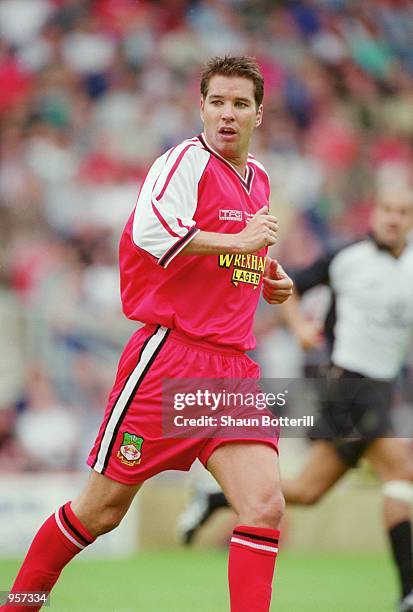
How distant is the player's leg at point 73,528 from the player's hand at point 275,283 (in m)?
0.95

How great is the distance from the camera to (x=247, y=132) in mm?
4754

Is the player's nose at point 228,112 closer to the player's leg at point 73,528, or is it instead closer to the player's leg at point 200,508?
the player's leg at point 73,528

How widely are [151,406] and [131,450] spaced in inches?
7.1

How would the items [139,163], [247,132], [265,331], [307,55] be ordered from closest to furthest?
[247,132] → [265,331] → [139,163] → [307,55]

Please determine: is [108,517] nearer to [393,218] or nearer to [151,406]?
[151,406]

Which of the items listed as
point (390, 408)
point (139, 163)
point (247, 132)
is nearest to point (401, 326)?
point (390, 408)

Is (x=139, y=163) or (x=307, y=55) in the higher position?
(x=307, y=55)

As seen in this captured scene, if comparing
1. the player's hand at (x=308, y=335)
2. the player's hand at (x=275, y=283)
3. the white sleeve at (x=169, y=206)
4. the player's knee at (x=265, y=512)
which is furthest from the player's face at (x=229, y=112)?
the player's hand at (x=308, y=335)

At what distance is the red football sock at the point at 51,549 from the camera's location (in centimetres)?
466

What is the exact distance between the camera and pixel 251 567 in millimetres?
4359

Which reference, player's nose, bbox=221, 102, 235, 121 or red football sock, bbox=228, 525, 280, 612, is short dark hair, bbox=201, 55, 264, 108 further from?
red football sock, bbox=228, 525, 280, 612

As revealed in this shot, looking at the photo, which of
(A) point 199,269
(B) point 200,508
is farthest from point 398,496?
(A) point 199,269

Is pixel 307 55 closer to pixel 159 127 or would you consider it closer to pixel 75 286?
pixel 159 127

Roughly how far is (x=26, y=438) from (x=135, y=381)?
6207 mm
